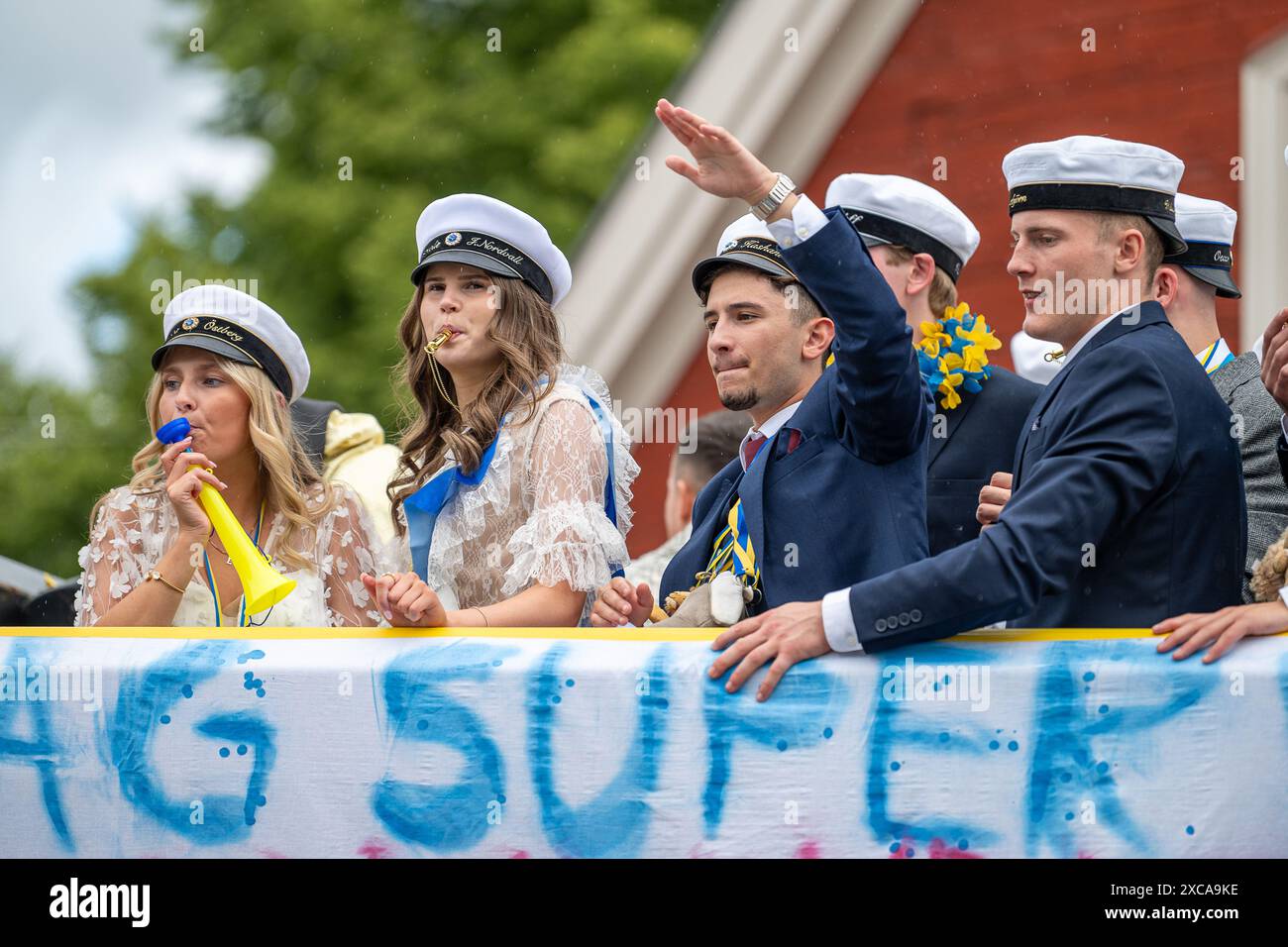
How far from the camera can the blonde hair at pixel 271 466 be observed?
Answer: 4.20m

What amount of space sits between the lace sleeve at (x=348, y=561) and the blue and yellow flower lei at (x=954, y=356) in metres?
1.31

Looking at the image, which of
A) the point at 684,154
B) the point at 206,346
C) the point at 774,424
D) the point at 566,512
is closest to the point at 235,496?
the point at 206,346

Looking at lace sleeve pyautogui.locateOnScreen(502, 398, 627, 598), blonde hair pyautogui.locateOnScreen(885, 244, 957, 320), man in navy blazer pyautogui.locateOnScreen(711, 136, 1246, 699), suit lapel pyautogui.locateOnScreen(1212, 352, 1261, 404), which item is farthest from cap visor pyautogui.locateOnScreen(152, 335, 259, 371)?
suit lapel pyautogui.locateOnScreen(1212, 352, 1261, 404)

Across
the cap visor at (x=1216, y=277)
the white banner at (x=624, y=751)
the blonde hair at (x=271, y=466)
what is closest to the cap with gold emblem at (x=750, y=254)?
the white banner at (x=624, y=751)

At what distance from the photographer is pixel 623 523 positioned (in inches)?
154

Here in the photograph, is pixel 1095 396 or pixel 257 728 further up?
pixel 1095 396

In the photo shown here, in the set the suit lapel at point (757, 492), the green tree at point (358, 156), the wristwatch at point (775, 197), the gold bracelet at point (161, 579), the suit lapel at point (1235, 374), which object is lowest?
the gold bracelet at point (161, 579)

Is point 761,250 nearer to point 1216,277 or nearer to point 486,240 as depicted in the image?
point 486,240

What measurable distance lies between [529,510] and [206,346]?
3.09ft

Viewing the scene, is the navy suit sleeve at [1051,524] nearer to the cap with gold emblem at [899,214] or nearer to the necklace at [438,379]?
Answer: the cap with gold emblem at [899,214]

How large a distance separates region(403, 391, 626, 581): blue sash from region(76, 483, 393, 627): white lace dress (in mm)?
337
